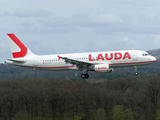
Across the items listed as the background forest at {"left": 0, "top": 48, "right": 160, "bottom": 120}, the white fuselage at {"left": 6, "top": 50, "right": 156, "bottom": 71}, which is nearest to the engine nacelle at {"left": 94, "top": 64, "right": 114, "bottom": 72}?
the white fuselage at {"left": 6, "top": 50, "right": 156, "bottom": 71}

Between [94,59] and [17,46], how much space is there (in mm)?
16469

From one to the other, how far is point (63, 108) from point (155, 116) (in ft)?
73.6

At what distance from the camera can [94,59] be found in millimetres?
85688

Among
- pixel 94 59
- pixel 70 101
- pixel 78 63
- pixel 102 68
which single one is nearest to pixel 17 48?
pixel 78 63

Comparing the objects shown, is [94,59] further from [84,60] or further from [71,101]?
[71,101]

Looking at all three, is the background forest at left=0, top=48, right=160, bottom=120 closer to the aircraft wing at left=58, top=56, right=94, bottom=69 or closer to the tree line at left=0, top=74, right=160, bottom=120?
the tree line at left=0, top=74, right=160, bottom=120

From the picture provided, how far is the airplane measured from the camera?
84250mm

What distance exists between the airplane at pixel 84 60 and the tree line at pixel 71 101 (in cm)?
2352

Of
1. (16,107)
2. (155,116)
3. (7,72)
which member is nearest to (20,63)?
(16,107)

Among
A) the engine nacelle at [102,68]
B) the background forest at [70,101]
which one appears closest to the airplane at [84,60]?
the engine nacelle at [102,68]

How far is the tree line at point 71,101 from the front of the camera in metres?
116

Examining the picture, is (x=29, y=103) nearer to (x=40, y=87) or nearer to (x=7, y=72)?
(x=40, y=87)

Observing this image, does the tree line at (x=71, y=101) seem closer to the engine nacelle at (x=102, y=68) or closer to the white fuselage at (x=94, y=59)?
the white fuselage at (x=94, y=59)

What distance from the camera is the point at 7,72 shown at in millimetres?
137250
